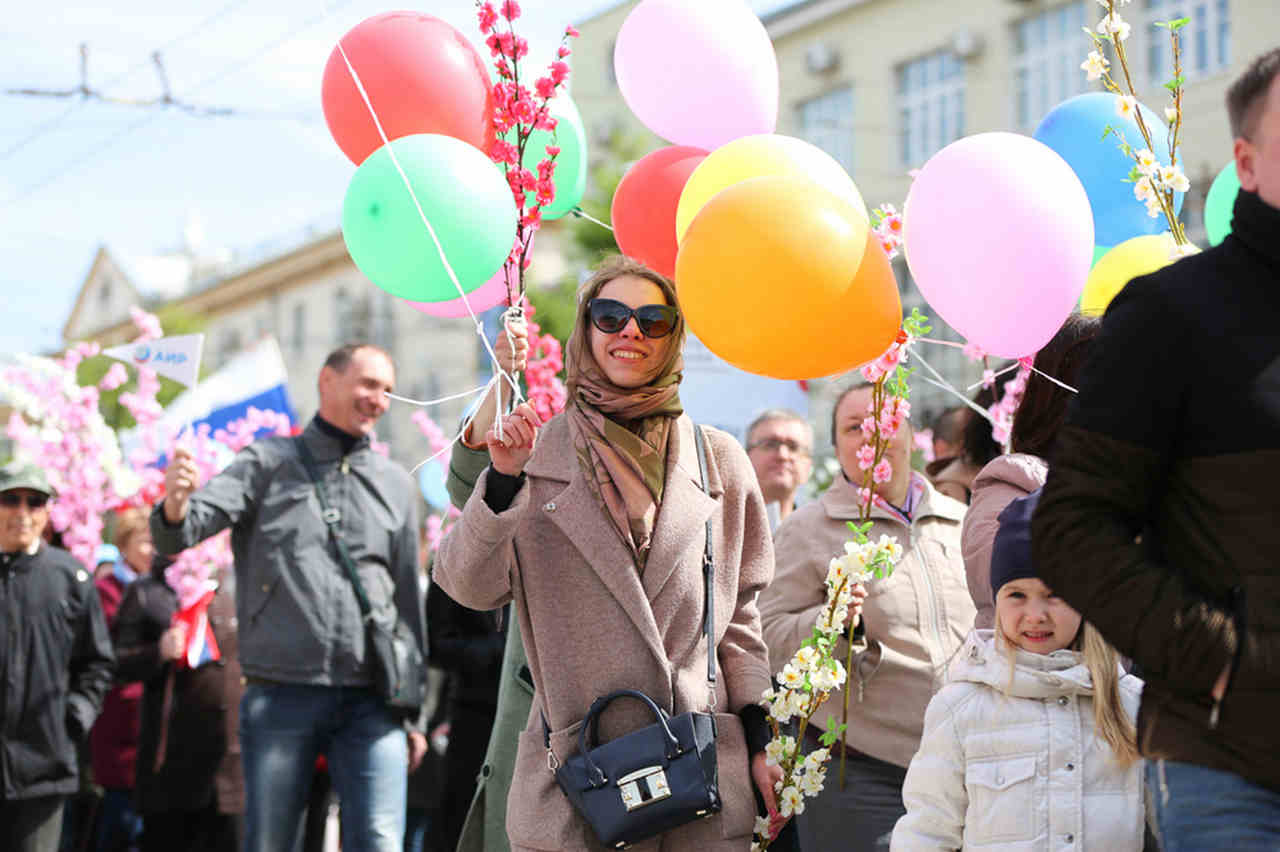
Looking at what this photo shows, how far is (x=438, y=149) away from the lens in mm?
4094

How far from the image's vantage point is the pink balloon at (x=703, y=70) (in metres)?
4.93

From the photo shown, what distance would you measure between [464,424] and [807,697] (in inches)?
44.1

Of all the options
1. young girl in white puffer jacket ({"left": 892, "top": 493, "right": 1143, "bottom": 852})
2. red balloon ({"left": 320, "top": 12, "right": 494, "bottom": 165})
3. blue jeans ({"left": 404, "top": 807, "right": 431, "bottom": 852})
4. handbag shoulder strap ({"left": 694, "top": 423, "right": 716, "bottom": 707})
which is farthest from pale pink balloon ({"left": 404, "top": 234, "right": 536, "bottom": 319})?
blue jeans ({"left": 404, "top": 807, "right": 431, "bottom": 852})

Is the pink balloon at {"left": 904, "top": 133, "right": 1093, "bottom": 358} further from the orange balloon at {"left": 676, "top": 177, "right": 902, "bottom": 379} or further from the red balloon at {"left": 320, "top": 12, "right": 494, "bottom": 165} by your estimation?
the red balloon at {"left": 320, "top": 12, "right": 494, "bottom": 165}

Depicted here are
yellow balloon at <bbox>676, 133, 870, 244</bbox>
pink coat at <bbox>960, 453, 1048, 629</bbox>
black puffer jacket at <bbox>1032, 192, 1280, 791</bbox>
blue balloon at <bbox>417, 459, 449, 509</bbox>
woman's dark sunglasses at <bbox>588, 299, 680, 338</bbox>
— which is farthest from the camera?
blue balloon at <bbox>417, 459, 449, 509</bbox>

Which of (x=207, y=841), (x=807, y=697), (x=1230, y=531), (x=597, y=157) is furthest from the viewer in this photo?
(x=597, y=157)

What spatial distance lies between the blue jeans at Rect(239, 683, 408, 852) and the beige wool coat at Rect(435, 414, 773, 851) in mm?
2183

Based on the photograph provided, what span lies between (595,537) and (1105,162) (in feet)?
7.29

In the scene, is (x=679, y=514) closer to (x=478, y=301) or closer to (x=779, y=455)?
(x=478, y=301)

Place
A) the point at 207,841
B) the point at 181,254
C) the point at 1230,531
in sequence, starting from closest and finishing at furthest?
the point at 1230,531 < the point at 207,841 < the point at 181,254

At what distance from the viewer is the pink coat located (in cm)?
391

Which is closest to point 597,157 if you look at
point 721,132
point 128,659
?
point 128,659

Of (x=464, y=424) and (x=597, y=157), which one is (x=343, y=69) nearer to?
(x=464, y=424)

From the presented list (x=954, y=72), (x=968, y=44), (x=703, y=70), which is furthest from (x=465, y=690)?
(x=954, y=72)
